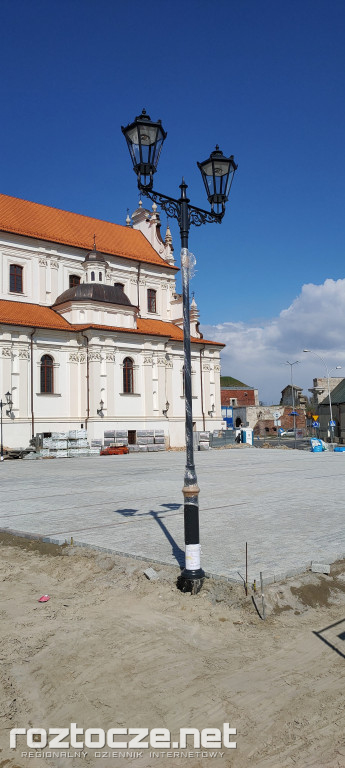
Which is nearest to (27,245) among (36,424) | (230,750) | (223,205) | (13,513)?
(36,424)

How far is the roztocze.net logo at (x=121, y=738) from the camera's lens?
3.70m

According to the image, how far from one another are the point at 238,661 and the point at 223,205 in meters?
6.19

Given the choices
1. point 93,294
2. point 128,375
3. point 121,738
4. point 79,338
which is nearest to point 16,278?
point 93,294

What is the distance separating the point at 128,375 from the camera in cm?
4275

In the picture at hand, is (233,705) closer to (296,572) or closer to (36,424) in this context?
(296,572)

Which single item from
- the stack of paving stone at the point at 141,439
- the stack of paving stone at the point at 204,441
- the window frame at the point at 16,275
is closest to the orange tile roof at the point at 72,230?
the window frame at the point at 16,275

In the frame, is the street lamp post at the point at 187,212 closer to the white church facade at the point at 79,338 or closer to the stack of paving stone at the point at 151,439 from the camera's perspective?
the white church facade at the point at 79,338

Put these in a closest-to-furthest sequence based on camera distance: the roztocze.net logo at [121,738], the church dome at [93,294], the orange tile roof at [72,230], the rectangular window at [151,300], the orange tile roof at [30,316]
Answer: the roztocze.net logo at [121,738]
the orange tile roof at [30,316]
the church dome at [93,294]
the orange tile roof at [72,230]
the rectangular window at [151,300]

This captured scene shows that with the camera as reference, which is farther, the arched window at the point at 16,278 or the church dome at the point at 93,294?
the arched window at the point at 16,278

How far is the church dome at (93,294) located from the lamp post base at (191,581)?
115ft

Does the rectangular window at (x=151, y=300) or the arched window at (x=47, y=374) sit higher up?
the rectangular window at (x=151, y=300)

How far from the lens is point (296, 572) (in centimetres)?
692

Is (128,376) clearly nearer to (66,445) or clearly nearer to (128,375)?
(128,375)

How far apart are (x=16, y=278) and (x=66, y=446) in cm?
1380
